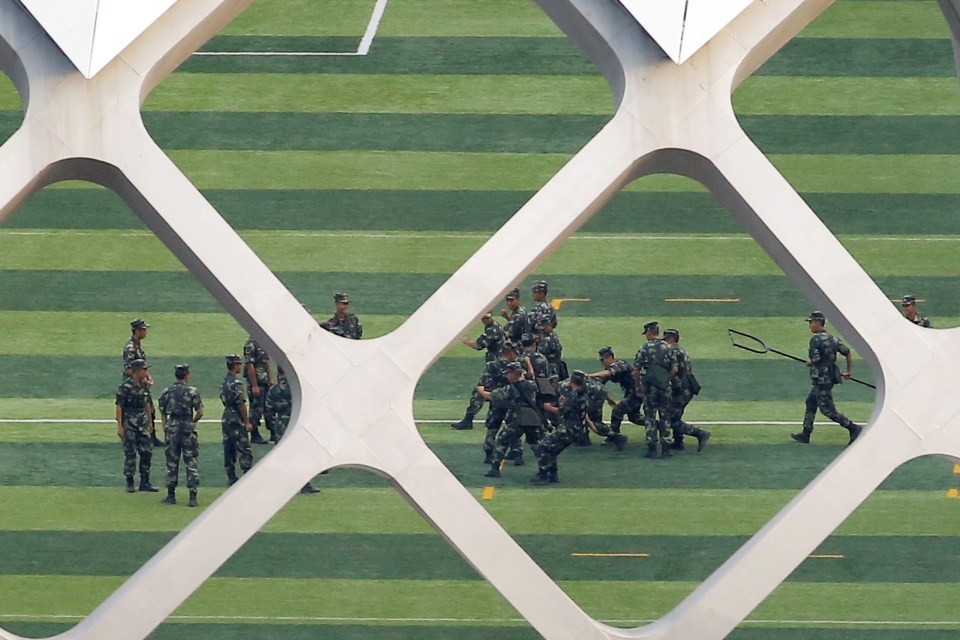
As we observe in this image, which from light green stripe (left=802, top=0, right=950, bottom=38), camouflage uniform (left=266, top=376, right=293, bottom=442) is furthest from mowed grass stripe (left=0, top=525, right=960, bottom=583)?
light green stripe (left=802, top=0, right=950, bottom=38)

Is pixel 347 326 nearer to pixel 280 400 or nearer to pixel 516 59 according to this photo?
pixel 280 400

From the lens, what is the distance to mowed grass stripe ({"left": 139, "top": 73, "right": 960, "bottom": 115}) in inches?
1169

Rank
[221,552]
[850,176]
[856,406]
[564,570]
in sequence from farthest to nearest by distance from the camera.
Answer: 1. [850,176]
2. [856,406]
3. [564,570]
4. [221,552]

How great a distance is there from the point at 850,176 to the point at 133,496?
41.5 ft

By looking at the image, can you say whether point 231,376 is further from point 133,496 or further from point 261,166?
point 261,166

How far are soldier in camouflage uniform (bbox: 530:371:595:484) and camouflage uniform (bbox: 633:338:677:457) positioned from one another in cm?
73

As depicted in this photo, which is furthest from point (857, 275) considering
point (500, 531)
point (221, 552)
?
point (221, 552)

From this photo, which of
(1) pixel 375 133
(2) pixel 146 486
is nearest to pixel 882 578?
(2) pixel 146 486

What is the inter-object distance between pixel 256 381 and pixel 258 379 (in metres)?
0.08

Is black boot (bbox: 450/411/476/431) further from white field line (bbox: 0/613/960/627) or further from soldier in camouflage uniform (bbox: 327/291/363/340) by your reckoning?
white field line (bbox: 0/613/960/627)

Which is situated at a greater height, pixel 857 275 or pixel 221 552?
pixel 857 275

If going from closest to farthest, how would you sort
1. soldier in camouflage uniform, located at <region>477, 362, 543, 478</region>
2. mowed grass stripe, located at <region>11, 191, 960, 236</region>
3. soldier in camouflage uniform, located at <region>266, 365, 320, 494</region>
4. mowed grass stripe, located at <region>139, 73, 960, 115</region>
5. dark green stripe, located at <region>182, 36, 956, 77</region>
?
soldier in camouflage uniform, located at <region>477, 362, 543, 478</region>, soldier in camouflage uniform, located at <region>266, 365, 320, 494</region>, mowed grass stripe, located at <region>11, 191, 960, 236</region>, mowed grass stripe, located at <region>139, 73, 960, 115</region>, dark green stripe, located at <region>182, 36, 956, 77</region>

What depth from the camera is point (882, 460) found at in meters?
5.84

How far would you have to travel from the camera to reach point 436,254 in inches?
1032
